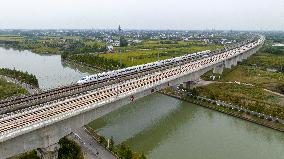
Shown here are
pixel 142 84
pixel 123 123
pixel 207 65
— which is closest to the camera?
pixel 123 123

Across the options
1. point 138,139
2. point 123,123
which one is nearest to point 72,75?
point 123,123

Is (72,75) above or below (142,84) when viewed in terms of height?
below

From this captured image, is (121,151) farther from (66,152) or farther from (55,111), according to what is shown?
(55,111)

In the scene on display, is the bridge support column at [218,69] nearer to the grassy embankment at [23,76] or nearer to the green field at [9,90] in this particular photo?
the grassy embankment at [23,76]

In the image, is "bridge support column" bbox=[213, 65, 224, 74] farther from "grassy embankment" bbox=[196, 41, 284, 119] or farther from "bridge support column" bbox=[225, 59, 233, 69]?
"bridge support column" bbox=[225, 59, 233, 69]

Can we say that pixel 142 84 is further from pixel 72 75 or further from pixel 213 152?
pixel 72 75

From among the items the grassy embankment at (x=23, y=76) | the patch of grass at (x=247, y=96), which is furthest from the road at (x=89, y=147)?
the grassy embankment at (x=23, y=76)

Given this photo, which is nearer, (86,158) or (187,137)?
(86,158)
